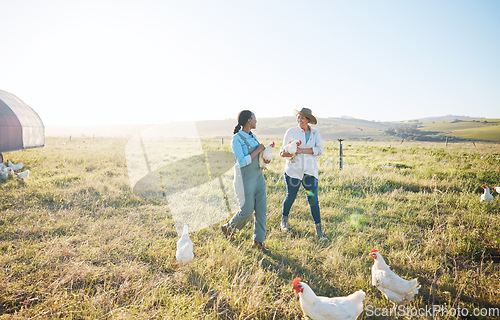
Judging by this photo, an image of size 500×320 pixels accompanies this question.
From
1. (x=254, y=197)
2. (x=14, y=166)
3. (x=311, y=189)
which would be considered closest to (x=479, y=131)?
(x=311, y=189)

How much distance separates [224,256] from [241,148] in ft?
5.53

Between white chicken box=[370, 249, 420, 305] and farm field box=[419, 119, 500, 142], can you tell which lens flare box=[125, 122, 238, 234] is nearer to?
white chicken box=[370, 249, 420, 305]

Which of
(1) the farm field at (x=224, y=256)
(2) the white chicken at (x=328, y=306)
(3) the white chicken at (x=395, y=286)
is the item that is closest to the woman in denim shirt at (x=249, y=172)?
(1) the farm field at (x=224, y=256)

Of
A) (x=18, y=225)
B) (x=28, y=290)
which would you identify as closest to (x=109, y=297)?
(x=28, y=290)

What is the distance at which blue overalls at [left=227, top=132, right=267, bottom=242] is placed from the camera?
353 centimetres

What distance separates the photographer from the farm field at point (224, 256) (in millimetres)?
2520

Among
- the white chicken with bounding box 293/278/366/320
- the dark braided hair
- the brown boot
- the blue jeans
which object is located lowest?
the brown boot

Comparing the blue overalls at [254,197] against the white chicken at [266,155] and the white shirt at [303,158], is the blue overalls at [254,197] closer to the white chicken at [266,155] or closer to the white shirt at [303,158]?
the white chicken at [266,155]

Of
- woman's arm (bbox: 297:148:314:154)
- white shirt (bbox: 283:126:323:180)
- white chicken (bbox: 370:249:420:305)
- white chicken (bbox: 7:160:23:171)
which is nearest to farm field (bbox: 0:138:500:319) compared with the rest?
white chicken (bbox: 370:249:420:305)

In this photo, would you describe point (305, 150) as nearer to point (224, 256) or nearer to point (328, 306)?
point (224, 256)

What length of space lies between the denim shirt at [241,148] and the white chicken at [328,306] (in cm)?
171

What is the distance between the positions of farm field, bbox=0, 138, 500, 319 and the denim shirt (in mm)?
1464

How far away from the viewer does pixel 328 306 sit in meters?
2.22

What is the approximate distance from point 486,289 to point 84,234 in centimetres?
631
